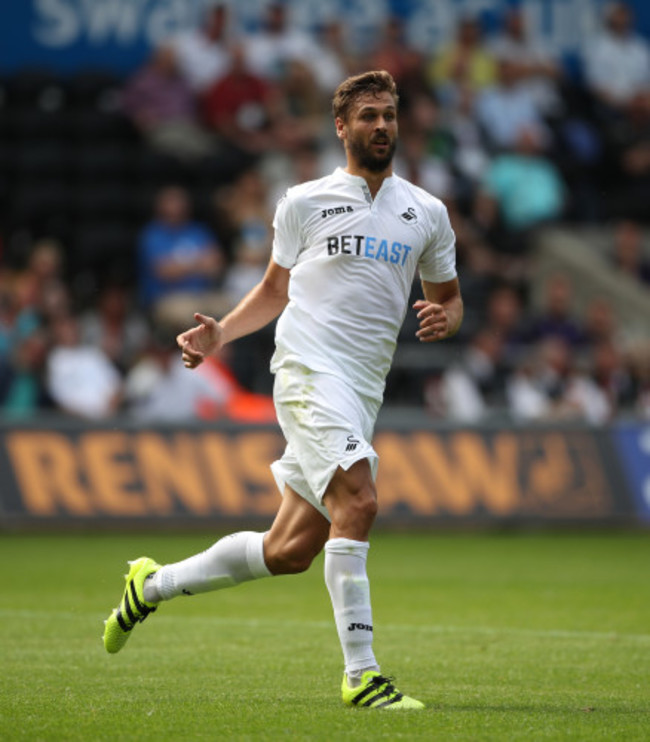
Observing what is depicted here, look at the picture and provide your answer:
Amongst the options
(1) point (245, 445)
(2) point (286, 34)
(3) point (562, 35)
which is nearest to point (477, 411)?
(1) point (245, 445)

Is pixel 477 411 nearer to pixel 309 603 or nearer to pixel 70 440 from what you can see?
pixel 70 440

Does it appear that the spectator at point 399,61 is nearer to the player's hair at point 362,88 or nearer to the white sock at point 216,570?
the player's hair at point 362,88

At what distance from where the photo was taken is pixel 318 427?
6.43m

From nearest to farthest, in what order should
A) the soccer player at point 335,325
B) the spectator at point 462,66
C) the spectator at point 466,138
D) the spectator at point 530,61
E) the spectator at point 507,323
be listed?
the soccer player at point 335,325 < the spectator at point 507,323 < the spectator at point 466,138 < the spectator at point 462,66 < the spectator at point 530,61

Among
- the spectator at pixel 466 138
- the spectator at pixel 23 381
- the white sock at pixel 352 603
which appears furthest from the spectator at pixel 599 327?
the white sock at pixel 352 603

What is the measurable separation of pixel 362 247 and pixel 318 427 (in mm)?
802

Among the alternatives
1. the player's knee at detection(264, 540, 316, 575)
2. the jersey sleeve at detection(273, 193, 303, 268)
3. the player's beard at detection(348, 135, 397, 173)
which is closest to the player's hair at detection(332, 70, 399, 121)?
the player's beard at detection(348, 135, 397, 173)

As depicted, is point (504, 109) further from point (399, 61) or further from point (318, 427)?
point (318, 427)

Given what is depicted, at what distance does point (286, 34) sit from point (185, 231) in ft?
12.3

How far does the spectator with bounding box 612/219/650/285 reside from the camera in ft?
66.7

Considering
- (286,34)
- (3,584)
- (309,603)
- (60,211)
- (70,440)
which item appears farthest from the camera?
(286,34)

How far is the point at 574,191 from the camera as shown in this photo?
835 inches

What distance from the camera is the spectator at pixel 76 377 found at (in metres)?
15.9

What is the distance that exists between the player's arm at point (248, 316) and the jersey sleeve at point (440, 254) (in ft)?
2.04
